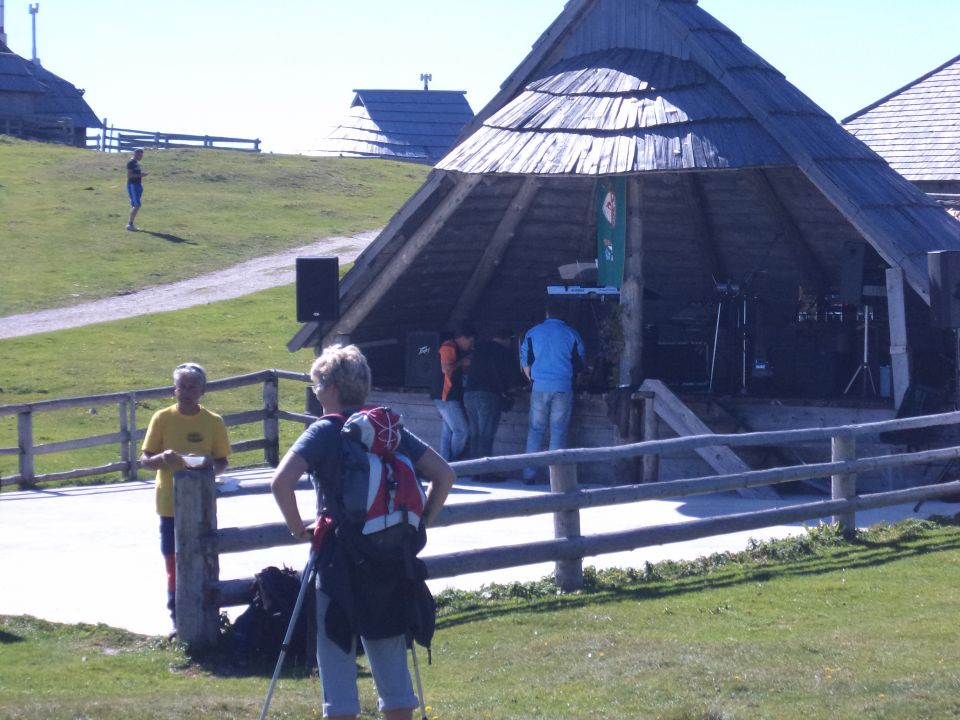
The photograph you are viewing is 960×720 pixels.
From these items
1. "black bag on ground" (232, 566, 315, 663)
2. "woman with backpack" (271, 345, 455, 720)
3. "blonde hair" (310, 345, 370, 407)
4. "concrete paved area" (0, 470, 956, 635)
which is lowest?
"concrete paved area" (0, 470, 956, 635)

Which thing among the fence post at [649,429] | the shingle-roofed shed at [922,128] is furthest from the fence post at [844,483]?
the shingle-roofed shed at [922,128]

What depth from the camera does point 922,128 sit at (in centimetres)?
2767

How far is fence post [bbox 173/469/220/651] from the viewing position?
7277 mm

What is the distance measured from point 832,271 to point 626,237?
3003 millimetres

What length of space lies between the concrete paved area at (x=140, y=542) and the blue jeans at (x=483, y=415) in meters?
0.41

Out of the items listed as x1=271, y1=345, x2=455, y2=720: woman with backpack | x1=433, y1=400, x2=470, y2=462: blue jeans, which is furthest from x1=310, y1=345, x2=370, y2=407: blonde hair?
x1=433, y1=400, x2=470, y2=462: blue jeans

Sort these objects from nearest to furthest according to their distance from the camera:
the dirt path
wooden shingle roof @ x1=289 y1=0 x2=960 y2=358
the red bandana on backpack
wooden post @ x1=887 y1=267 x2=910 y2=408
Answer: the red bandana on backpack < wooden post @ x1=887 y1=267 x2=910 y2=408 < wooden shingle roof @ x1=289 y1=0 x2=960 y2=358 < the dirt path

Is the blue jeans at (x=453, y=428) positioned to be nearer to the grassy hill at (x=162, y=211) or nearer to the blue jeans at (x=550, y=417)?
the blue jeans at (x=550, y=417)

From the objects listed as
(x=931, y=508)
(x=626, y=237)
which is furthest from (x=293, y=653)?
(x=626, y=237)

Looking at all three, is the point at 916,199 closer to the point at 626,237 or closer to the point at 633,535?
the point at 626,237

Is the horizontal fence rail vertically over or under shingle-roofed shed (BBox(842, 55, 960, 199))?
under

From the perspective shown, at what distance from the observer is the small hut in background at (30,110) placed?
53.2 metres

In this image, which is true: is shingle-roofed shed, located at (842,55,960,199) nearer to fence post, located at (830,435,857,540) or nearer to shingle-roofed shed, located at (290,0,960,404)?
shingle-roofed shed, located at (290,0,960,404)

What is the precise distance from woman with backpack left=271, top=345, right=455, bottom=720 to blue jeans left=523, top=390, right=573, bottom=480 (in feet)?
30.1
